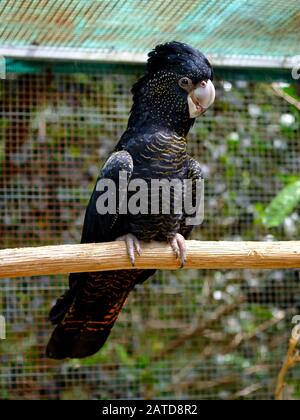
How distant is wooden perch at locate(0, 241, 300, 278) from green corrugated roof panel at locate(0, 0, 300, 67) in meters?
1.10

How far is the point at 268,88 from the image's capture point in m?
4.14

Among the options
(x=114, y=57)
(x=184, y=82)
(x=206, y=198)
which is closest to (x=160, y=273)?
(x=206, y=198)

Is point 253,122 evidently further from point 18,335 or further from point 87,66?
point 18,335

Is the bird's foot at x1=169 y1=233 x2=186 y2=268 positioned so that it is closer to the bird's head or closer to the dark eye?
the bird's head

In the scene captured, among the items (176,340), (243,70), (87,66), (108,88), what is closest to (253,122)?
(243,70)

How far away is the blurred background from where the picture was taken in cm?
337

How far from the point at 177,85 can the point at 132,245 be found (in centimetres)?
69

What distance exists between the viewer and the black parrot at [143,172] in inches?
101

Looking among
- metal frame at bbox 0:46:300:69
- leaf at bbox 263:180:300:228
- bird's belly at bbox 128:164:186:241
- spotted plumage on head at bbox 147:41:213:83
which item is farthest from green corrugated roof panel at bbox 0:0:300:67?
bird's belly at bbox 128:164:186:241

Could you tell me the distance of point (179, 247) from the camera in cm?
249

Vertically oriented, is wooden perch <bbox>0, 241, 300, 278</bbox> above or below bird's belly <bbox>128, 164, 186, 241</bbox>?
below

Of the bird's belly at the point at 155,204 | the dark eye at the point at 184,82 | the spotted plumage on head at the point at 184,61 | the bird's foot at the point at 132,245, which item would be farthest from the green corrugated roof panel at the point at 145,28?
the bird's foot at the point at 132,245

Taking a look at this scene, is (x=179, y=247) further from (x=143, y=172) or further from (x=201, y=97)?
(x=201, y=97)

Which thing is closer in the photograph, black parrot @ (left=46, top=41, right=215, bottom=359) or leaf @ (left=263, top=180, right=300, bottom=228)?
black parrot @ (left=46, top=41, right=215, bottom=359)
